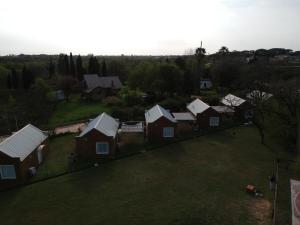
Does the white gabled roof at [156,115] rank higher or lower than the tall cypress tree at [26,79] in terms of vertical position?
lower

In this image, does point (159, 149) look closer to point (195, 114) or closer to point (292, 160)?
point (195, 114)


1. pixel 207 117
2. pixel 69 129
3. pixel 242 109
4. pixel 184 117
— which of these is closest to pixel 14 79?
pixel 69 129

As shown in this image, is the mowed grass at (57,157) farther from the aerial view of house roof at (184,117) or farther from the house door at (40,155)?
the aerial view of house roof at (184,117)

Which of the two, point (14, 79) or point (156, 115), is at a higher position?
point (14, 79)

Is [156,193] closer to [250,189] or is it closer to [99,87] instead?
[250,189]

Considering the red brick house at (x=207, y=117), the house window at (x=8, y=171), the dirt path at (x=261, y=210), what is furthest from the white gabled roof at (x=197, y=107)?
the house window at (x=8, y=171)
